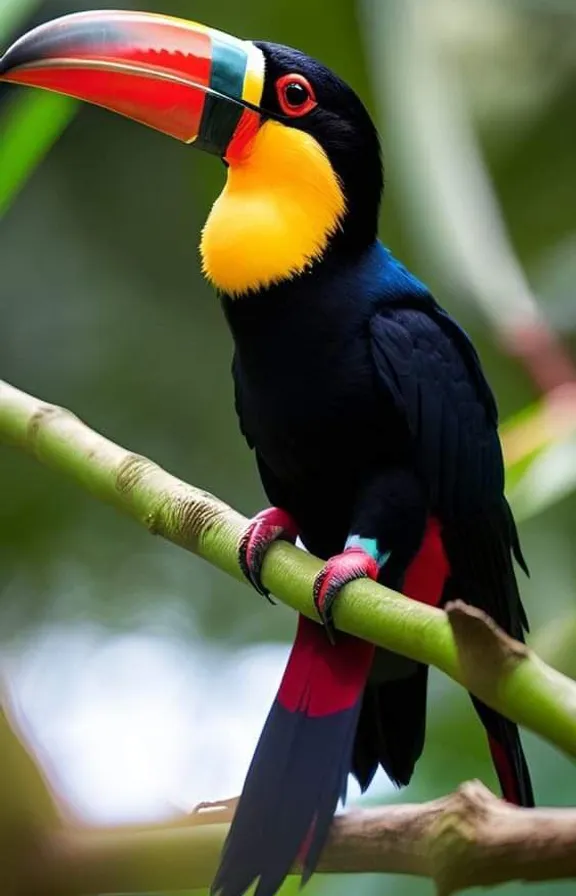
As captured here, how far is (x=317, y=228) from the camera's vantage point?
0.86 meters

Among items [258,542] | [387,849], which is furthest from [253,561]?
[387,849]

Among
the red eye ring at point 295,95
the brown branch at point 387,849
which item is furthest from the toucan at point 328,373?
the brown branch at point 387,849

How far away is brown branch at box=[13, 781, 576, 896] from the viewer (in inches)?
20.0

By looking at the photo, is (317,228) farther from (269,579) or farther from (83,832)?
(83,832)

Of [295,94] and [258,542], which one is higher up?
[295,94]

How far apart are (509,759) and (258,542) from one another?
22 centimetres

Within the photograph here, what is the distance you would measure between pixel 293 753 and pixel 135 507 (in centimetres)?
19

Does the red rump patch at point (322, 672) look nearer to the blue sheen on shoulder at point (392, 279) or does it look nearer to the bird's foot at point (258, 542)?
the bird's foot at point (258, 542)

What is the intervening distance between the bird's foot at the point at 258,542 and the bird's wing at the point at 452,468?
0.11 metres

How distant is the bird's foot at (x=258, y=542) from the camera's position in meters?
0.84

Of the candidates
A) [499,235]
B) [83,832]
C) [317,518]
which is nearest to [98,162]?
[499,235]

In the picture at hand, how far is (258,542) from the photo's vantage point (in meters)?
0.87

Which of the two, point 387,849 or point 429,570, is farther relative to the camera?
point 429,570

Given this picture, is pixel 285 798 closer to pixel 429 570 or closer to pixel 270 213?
pixel 429 570
